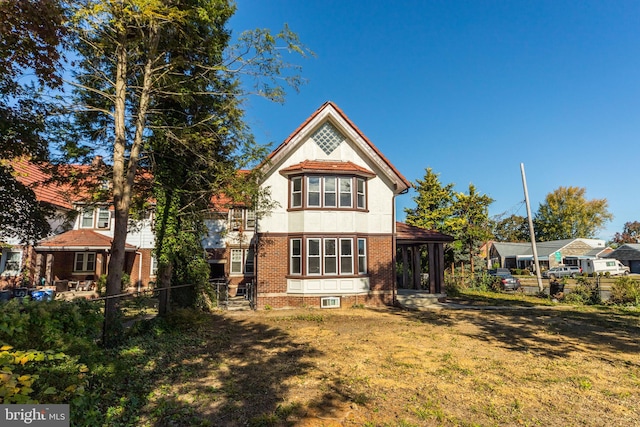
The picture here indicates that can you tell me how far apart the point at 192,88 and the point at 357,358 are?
1061 cm

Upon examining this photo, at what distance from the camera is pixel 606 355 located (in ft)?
29.5

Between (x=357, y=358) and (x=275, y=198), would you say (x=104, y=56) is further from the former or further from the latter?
(x=357, y=358)

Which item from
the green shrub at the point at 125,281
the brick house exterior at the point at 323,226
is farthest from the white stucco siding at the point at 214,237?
the brick house exterior at the point at 323,226

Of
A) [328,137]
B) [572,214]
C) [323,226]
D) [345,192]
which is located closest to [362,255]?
[323,226]

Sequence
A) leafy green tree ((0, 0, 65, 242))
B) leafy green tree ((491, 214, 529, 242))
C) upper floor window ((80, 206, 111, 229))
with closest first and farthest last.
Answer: leafy green tree ((0, 0, 65, 242)) → upper floor window ((80, 206, 111, 229)) → leafy green tree ((491, 214, 529, 242))

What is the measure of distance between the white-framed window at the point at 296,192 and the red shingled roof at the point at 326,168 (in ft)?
1.76

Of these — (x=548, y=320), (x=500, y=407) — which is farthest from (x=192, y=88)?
(x=548, y=320)

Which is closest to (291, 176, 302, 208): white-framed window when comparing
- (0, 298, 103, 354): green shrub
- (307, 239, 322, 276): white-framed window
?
(307, 239, 322, 276): white-framed window

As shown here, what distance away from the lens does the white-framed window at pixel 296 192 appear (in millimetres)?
16703

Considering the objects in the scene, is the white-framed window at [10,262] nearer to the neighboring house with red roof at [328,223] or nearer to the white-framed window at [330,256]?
the neighboring house with red roof at [328,223]

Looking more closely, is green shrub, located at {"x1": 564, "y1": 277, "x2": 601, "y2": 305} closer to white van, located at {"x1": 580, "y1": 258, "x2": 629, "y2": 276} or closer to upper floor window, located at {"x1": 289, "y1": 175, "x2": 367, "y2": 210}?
upper floor window, located at {"x1": 289, "y1": 175, "x2": 367, "y2": 210}

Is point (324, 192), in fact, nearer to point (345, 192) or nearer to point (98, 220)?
point (345, 192)

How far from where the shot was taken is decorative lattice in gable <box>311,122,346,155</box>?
1739cm

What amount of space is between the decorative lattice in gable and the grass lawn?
9231mm
